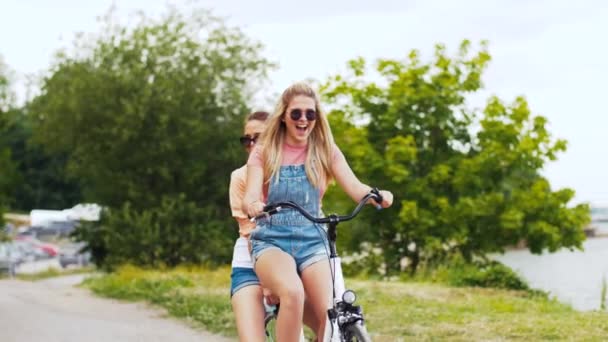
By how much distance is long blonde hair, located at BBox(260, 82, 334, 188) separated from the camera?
466 centimetres

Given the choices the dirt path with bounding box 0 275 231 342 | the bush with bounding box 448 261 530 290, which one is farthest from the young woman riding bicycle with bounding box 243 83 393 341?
the bush with bounding box 448 261 530 290

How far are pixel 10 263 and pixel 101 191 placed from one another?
19911 mm

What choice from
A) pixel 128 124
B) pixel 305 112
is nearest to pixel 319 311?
pixel 305 112

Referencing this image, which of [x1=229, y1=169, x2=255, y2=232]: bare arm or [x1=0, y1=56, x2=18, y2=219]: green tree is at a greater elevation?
[x1=0, y1=56, x2=18, y2=219]: green tree

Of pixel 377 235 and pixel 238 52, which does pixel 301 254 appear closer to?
pixel 377 235

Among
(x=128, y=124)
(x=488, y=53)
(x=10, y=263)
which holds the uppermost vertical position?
(x=488, y=53)

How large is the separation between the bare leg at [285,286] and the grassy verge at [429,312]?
4222 mm

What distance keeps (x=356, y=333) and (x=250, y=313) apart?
0.73 meters

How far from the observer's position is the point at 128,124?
2662 centimetres

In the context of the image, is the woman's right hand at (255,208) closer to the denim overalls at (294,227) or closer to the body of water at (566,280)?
the denim overalls at (294,227)

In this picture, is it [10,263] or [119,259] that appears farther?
[10,263]

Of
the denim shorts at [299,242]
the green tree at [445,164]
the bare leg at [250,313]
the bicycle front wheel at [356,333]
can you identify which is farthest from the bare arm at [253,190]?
the green tree at [445,164]

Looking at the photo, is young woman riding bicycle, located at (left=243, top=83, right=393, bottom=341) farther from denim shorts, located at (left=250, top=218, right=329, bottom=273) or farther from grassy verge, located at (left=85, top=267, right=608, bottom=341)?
grassy verge, located at (left=85, top=267, right=608, bottom=341)

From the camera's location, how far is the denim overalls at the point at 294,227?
15.0 ft
